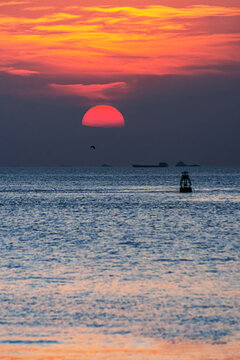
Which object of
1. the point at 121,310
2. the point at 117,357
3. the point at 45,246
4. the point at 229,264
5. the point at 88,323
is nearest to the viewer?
the point at 117,357

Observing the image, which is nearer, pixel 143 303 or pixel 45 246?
pixel 143 303

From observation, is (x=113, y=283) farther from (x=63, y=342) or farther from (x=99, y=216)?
(x=99, y=216)

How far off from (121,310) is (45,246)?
20.7 meters

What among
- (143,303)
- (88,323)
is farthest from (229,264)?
(88,323)

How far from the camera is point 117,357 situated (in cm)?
1571

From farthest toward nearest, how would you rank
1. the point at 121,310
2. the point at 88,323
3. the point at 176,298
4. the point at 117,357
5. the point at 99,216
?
the point at 99,216, the point at 176,298, the point at 121,310, the point at 88,323, the point at 117,357

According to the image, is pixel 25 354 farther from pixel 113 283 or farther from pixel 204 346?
pixel 113 283

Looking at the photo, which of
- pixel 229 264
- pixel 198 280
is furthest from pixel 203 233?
pixel 198 280

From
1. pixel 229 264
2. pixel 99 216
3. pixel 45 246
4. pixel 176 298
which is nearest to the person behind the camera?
pixel 176 298

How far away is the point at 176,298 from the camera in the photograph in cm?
2314

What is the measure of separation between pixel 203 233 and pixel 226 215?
2234 cm

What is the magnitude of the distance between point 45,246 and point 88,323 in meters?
22.2

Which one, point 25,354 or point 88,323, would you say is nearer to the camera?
point 25,354

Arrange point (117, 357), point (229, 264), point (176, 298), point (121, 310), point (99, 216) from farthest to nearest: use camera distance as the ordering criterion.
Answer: point (99, 216), point (229, 264), point (176, 298), point (121, 310), point (117, 357)
